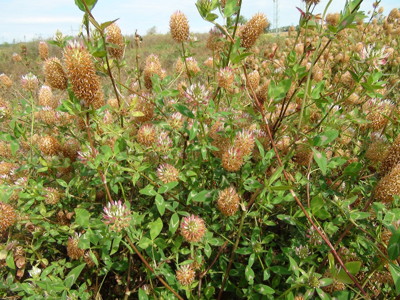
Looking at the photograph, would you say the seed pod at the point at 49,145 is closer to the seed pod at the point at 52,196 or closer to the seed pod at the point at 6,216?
the seed pod at the point at 52,196

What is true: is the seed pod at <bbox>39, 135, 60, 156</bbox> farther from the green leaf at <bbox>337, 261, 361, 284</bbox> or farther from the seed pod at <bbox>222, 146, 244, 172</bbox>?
the green leaf at <bbox>337, 261, 361, 284</bbox>

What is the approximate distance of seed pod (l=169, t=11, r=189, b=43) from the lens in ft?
4.83

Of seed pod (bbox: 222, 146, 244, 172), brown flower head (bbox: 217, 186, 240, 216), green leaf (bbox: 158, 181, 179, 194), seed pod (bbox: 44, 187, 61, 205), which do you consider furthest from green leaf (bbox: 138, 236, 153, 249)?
seed pod (bbox: 44, 187, 61, 205)

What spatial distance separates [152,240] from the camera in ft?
4.00

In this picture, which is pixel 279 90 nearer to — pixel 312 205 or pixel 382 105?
pixel 312 205

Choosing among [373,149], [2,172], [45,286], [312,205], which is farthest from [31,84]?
[373,149]

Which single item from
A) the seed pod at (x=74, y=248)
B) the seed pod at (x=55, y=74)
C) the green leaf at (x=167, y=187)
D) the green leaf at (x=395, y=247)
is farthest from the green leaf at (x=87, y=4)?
the green leaf at (x=395, y=247)

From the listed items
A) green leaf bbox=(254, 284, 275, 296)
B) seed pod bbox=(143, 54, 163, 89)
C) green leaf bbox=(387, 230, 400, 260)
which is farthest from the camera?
seed pod bbox=(143, 54, 163, 89)

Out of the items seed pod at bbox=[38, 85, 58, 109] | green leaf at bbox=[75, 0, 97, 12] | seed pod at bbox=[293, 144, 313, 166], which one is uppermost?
green leaf at bbox=[75, 0, 97, 12]

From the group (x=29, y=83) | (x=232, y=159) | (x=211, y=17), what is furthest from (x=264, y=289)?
(x=29, y=83)

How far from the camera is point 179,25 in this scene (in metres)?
1.47

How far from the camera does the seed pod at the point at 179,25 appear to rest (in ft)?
4.83

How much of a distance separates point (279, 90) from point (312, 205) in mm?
477

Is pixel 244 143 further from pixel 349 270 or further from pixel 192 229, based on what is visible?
pixel 349 270
